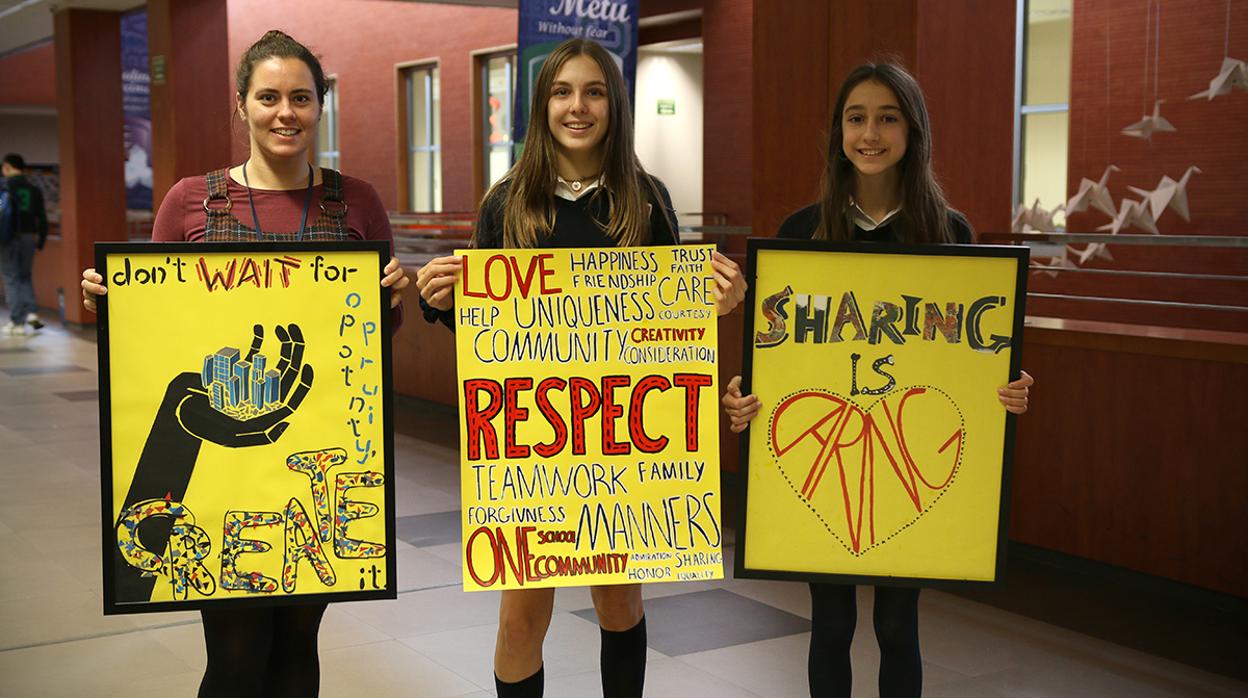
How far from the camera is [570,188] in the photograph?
2.63 metres

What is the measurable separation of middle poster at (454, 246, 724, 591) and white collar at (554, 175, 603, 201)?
0.13m

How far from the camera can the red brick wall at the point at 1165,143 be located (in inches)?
328

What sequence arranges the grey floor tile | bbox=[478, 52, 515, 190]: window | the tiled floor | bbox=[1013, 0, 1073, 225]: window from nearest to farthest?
the tiled floor
the grey floor tile
bbox=[1013, 0, 1073, 225]: window
bbox=[478, 52, 515, 190]: window

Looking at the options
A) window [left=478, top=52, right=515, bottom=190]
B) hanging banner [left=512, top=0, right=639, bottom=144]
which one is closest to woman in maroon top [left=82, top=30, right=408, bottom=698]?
hanging banner [left=512, top=0, right=639, bottom=144]

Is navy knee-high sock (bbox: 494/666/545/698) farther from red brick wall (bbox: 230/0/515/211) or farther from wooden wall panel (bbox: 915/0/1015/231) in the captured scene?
red brick wall (bbox: 230/0/515/211)

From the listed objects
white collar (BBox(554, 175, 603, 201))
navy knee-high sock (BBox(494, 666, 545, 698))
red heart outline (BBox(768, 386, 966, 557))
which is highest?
white collar (BBox(554, 175, 603, 201))

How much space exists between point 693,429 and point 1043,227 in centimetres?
580

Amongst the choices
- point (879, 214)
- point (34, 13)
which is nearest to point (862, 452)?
point (879, 214)

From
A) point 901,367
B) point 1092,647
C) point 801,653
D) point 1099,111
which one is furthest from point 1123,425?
point 1099,111

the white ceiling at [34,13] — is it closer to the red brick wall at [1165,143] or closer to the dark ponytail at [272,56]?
the red brick wall at [1165,143]

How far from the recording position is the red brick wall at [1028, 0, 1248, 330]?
8.34 m

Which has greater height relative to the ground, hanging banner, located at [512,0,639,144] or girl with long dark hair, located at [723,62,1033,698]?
hanging banner, located at [512,0,639,144]

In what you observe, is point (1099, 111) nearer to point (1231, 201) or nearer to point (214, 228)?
point (1231, 201)

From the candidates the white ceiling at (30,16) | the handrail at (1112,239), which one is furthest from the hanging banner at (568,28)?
the white ceiling at (30,16)
